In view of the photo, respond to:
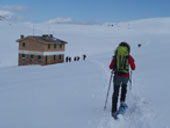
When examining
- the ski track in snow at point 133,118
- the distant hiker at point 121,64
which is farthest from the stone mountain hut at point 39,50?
the distant hiker at point 121,64

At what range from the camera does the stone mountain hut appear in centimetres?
2933

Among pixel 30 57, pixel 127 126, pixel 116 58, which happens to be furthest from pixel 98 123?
pixel 30 57

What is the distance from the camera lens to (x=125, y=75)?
6070 mm

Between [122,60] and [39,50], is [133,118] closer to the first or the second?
[122,60]

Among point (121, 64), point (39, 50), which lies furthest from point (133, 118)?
point (39, 50)

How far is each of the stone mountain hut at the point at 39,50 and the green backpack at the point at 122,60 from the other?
78.7 ft

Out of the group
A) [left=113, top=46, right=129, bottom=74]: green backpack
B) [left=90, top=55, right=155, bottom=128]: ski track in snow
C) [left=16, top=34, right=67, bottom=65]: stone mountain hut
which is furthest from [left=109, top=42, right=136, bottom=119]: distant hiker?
[left=16, top=34, right=67, bottom=65]: stone mountain hut

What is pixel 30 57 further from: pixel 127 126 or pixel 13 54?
pixel 127 126

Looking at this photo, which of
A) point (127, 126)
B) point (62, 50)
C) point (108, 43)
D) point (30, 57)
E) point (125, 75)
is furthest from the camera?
point (108, 43)

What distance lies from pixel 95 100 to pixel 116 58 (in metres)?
2.35

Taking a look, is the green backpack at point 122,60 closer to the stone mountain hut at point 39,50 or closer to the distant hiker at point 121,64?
the distant hiker at point 121,64

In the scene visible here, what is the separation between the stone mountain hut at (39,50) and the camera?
2933 cm

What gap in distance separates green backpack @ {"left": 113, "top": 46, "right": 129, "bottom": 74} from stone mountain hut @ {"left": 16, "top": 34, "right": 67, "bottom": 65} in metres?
24.0

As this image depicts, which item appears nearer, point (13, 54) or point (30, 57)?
point (30, 57)
